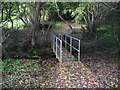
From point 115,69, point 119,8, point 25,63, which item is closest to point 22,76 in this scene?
point 25,63

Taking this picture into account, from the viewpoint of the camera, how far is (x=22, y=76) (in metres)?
5.50

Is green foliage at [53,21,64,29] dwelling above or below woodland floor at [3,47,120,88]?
above

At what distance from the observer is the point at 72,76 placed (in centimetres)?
507

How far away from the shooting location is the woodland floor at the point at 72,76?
4836 millimetres

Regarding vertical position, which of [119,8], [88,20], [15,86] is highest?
[119,8]

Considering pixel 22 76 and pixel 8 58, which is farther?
pixel 8 58

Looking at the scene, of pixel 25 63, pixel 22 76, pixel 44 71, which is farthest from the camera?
pixel 25 63

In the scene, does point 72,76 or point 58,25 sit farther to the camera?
point 58,25

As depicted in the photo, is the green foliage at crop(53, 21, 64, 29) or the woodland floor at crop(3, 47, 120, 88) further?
the green foliage at crop(53, 21, 64, 29)

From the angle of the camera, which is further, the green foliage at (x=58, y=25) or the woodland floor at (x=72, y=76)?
the green foliage at (x=58, y=25)

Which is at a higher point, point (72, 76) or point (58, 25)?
point (58, 25)

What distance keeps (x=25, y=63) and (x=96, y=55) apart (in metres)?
2.21

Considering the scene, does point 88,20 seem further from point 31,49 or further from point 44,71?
point 44,71

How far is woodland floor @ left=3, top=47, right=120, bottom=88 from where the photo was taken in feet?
15.9
